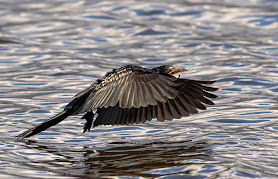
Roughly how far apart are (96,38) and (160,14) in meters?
2.88

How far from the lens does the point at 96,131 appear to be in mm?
7574

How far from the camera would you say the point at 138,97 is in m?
6.11

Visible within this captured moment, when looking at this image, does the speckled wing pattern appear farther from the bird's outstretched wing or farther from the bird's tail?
the bird's tail

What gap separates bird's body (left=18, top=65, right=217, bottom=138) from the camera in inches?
243

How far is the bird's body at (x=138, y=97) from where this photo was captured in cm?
616

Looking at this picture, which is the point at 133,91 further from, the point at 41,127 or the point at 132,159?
the point at 41,127

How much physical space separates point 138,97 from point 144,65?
18.0ft

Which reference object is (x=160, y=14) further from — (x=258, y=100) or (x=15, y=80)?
(x=258, y=100)

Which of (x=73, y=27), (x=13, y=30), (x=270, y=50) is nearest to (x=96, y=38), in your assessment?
(x=73, y=27)

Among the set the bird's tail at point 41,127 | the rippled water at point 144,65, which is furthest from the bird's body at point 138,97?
the rippled water at point 144,65

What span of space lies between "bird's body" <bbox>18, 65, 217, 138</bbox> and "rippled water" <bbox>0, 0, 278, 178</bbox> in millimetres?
379

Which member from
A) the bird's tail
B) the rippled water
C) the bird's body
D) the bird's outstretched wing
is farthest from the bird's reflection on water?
the bird's outstretched wing

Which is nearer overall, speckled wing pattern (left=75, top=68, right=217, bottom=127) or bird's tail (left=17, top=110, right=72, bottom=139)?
speckled wing pattern (left=75, top=68, right=217, bottom=127)

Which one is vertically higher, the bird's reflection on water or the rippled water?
the rippled water
